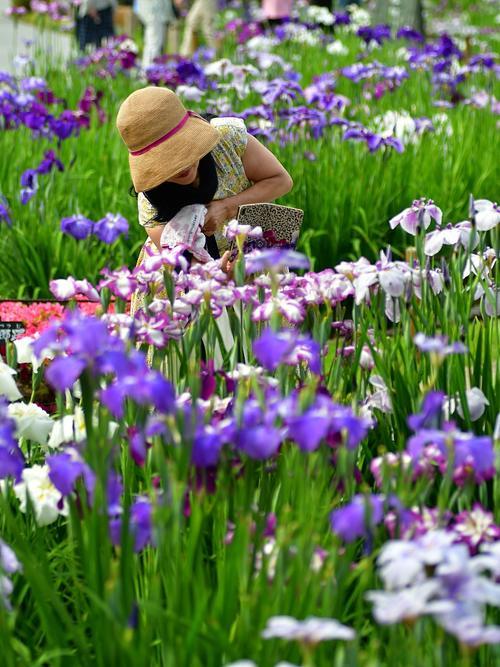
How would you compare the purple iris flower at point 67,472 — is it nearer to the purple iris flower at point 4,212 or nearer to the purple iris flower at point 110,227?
the purple iris flower at point 110,227

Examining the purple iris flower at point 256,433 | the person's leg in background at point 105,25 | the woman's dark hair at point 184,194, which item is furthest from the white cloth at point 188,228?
the person's leg in background at point 105,25

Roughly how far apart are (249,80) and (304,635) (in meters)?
5.47

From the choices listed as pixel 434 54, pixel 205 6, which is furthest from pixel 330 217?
pixel 205 6

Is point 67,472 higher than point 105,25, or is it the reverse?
point 67,472

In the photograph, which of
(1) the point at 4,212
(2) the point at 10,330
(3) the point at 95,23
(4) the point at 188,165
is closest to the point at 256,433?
(4) the point at 188,165

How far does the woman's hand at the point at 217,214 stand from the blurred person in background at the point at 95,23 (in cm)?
760

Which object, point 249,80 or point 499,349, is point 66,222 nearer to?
point 499,349

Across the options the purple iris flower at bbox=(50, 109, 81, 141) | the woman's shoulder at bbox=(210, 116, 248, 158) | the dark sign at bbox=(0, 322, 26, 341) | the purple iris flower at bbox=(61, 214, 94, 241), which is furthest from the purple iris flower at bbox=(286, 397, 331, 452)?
the purple iris flower at bbox=(50, 109, 81, 141)

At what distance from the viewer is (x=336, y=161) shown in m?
5.01

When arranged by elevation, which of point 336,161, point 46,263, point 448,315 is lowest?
point 46,263

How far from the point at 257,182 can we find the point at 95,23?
25.4ft

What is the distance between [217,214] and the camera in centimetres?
309

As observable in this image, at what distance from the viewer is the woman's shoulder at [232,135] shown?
312cm

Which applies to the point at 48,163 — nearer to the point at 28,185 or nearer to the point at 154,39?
the point at 28,185
